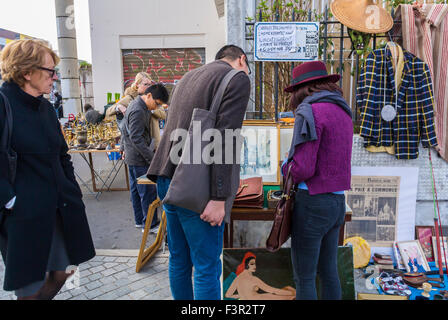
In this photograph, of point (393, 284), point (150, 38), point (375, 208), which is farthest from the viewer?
point (150, 38)

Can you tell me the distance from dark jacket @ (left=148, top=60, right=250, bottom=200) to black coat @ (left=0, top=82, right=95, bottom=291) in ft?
2.20

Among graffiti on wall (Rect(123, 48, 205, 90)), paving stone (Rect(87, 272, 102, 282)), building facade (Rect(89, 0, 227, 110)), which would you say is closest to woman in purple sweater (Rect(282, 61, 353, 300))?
paving stone (Rect(87, 272, 102, 282))

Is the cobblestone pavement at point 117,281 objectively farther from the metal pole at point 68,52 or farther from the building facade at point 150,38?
the building facade at point 150,38

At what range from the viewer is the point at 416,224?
375cm

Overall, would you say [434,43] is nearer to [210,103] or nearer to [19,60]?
[210,103]

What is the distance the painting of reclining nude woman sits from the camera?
2717 mm

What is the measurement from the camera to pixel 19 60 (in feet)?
6.48

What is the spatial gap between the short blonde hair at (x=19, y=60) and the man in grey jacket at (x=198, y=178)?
84cm

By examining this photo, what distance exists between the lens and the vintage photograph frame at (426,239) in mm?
3586

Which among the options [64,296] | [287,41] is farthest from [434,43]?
[64,296]

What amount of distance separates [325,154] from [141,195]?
9.41ft

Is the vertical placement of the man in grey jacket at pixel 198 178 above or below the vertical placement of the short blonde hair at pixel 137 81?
below

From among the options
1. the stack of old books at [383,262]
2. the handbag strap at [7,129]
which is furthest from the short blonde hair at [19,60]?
the stack of old books at [383,262]
